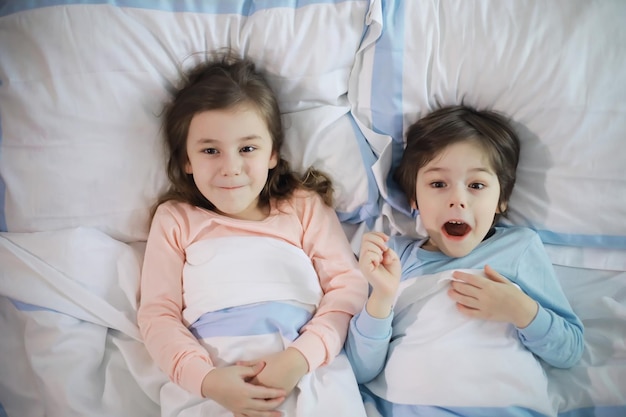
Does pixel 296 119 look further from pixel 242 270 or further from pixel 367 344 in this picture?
pixel 367 344

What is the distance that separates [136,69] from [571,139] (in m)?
0.97

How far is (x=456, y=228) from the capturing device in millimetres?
1142

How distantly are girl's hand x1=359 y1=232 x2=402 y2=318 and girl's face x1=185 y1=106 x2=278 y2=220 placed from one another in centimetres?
29

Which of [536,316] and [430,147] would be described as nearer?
[536,316]

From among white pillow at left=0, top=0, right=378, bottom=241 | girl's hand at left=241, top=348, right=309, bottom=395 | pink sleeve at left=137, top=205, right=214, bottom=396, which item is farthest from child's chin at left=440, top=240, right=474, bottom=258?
pink sleeve at left=137, top=205, right=214, bottom=396

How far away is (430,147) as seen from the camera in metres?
1.16

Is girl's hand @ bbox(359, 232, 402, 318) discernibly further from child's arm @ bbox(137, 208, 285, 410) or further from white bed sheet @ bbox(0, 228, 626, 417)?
white bed sheet @ bbox(0, 228, 626, 417)

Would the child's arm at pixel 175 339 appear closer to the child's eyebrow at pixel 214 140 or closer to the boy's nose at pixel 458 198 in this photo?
the child's eyebrow at pixel 214 140

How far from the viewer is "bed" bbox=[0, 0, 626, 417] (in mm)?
1132

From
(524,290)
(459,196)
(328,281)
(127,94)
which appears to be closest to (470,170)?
(459,196)

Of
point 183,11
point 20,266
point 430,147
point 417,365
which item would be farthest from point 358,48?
point 20,266

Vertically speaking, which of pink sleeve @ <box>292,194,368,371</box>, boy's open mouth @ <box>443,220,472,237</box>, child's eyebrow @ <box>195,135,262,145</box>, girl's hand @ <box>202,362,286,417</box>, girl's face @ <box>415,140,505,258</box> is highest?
child's eyebrow @ <box>195,135,262,145</box>

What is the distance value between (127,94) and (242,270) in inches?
18.5

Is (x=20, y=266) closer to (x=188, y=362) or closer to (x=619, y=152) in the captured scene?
(x=188, y=362)
